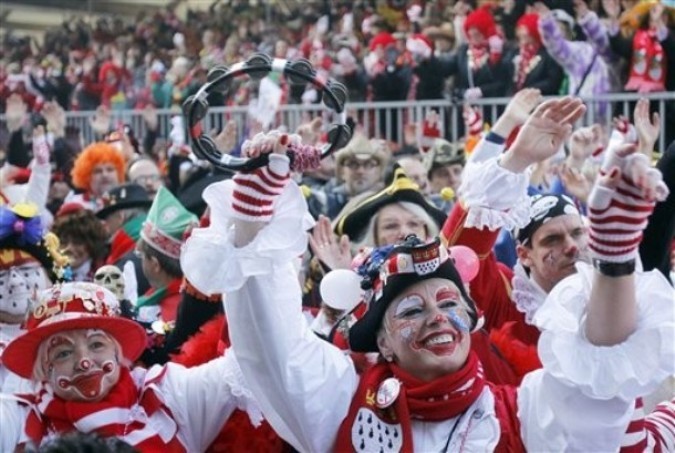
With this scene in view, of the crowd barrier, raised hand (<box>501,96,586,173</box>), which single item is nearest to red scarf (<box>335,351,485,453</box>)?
raised hand (<box>501,96,586,173</box>)

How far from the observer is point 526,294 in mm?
4586

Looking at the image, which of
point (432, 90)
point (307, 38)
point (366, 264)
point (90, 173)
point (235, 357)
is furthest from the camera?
point (307, 38)

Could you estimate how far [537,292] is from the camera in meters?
4.58

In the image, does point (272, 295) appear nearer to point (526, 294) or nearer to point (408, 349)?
point (408, 349)

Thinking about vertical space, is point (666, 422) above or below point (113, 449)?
below

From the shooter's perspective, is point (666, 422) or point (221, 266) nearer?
point (221, 266)

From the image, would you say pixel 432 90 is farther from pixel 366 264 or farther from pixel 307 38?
pixel 366 264

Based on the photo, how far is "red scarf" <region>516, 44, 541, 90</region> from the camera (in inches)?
433

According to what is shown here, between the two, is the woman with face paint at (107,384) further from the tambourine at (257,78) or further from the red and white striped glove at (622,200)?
the red and white striped glove at (622,200)

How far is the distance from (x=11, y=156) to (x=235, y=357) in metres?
7.40

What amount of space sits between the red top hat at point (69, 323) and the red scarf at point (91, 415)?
0.43ft

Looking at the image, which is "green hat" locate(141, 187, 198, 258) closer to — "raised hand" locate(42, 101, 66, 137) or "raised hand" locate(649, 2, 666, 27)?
"raised hand" locate(649, 2, 666, 27)

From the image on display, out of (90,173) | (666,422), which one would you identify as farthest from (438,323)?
(90,173)

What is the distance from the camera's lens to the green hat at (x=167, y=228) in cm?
622
